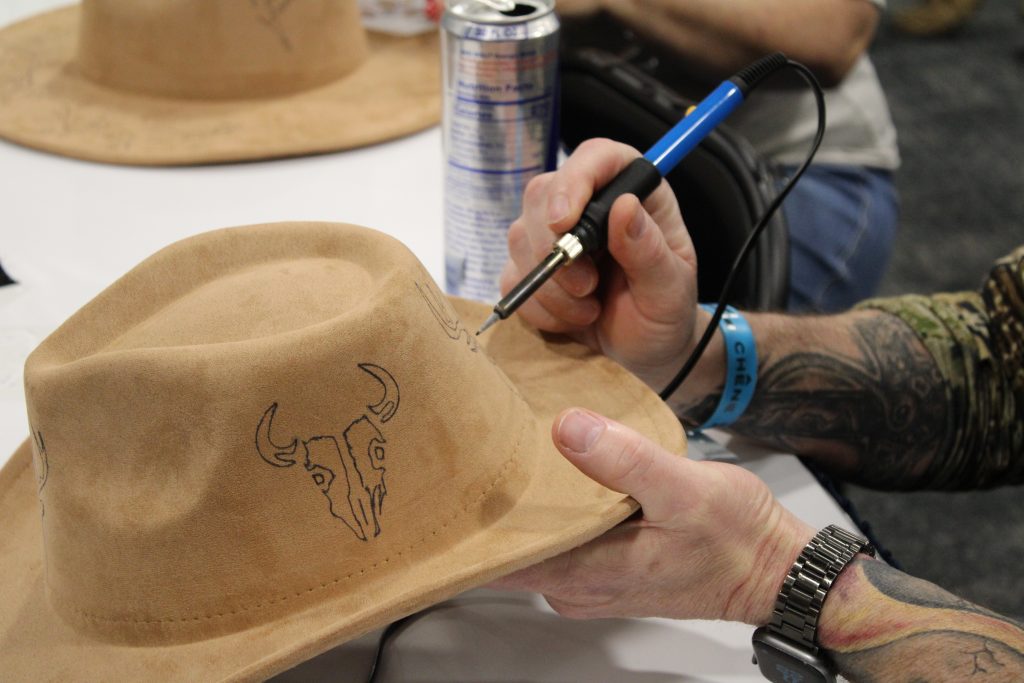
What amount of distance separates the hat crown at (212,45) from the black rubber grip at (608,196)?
63cm

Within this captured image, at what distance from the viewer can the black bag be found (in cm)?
113

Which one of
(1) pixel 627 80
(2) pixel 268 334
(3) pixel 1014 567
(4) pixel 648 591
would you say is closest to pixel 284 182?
(1) pixel 627 80

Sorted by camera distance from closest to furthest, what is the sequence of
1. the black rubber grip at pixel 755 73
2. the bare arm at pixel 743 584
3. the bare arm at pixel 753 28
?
the bare arm at pixel 743 584, the black rubber grip at pixel 755 73, the bare arm at pixel 753 28

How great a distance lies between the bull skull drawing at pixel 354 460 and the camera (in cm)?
60

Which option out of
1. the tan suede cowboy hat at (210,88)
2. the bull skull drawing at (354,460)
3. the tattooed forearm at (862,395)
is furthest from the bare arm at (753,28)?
the bull skull drawing at (354,460)

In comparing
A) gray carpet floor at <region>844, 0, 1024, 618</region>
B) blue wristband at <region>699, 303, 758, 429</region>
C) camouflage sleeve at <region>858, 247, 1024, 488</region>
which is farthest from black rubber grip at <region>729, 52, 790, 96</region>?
gray carpet floor at <region>844, 0, 1024, 618</region>

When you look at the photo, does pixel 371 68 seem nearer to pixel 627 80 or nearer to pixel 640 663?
pixel 627 80

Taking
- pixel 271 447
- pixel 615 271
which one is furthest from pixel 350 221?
pixel 271 447

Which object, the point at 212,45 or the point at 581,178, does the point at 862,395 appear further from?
the point at 212,45

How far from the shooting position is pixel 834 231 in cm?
145

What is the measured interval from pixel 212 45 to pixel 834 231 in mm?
924

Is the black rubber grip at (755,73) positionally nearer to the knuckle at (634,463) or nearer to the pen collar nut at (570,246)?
the pen collar nut at (570,246)

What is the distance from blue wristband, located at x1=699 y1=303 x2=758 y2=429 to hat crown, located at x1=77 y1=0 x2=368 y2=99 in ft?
2.21

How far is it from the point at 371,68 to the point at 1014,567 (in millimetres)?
1496
